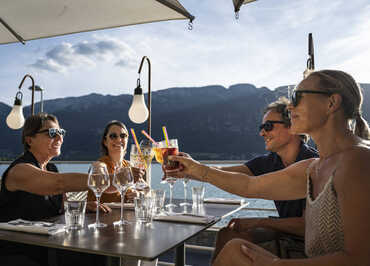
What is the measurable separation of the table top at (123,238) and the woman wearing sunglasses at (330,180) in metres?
0.25

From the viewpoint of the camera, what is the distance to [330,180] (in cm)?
111

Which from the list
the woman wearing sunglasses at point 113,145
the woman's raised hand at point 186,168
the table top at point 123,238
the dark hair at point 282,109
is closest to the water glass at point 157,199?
the woman's raised hand at point 186,168

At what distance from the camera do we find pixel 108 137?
3.54 meters

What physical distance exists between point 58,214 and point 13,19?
9.88 ft

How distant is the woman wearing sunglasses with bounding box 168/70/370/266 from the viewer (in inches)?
36.8

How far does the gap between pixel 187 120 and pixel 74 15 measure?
142 feet

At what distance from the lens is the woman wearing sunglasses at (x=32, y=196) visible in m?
1.75

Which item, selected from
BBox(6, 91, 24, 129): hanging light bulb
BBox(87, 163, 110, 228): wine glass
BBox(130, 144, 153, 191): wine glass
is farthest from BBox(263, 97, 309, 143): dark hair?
BBox(6, 91, 24, 129): hanging light bulb

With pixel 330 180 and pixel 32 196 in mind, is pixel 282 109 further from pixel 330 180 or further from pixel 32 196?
pixel 32 196

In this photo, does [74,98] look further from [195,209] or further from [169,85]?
[195,209]

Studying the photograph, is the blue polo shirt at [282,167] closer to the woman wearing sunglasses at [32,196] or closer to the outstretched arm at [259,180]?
the outstretched arm at [259,180]

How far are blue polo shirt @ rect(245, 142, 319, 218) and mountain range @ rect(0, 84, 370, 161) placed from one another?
27.4 metres

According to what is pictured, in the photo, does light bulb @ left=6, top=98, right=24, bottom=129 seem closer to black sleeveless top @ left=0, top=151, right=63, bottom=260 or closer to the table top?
black sleeveless top @ left=0, top=151, right=63, bottom=260

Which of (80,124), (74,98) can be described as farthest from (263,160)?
(74,98)
